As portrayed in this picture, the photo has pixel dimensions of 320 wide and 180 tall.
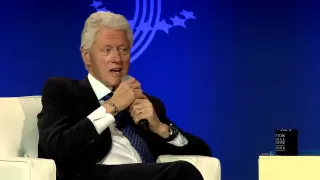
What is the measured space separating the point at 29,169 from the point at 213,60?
180 cm

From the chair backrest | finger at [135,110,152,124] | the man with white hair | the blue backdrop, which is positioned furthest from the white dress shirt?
the blue backdrop

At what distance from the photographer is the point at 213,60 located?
3727mm

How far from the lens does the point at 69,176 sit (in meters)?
2.43

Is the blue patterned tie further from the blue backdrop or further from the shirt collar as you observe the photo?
the blue backdrop

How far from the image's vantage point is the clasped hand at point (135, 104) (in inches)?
97.2

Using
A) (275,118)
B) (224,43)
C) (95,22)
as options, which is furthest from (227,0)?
(95,22)

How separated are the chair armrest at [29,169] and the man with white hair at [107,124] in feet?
0.58

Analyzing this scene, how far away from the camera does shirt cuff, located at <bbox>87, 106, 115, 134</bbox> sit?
235 cm

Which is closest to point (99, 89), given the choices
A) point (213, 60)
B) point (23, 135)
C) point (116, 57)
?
point (116, 57)

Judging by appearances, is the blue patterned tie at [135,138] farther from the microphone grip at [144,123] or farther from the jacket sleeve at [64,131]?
the jacket sleeve at [64,131]

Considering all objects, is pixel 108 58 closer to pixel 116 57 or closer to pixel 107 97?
pixel 116 57

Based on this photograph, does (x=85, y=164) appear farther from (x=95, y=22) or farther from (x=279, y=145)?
(x=279, y=145)

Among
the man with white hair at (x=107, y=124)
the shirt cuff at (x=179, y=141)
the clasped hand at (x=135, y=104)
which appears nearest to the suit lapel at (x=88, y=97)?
the man with white hair at (x=107, y=124)

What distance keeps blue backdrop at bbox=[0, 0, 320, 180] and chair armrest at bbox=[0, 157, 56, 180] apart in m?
1.71
